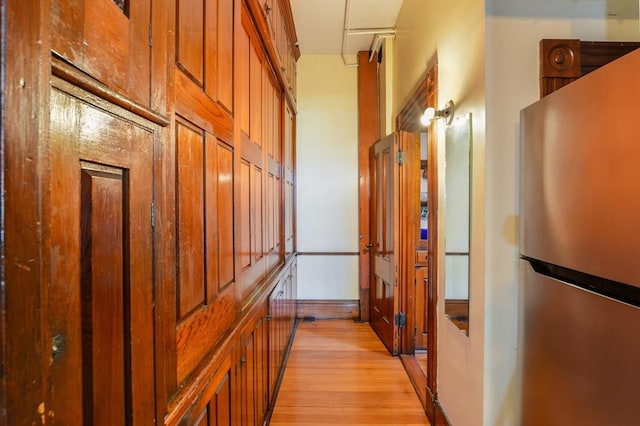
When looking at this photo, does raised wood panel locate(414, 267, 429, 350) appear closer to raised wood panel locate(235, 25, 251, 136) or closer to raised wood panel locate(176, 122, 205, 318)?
raised wood panel locate(235, 25, 251, 136)

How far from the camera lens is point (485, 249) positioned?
142cm

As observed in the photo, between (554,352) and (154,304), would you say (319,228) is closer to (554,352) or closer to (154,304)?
(554,352)

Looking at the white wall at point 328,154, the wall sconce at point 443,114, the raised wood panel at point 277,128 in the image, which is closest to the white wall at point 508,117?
the wall sconce at point 443,114

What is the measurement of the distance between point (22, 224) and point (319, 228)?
3745mm

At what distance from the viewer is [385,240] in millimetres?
3361

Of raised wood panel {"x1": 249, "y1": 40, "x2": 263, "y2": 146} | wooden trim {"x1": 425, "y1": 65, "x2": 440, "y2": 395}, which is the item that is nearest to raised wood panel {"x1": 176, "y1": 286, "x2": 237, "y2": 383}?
raised wood panel {"x1": 249, "y1": 40, "x2": 263, "y2": 146}

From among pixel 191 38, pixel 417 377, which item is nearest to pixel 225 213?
pixel 191 38

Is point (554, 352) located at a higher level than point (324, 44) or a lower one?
lower

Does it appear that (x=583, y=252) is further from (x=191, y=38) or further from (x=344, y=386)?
(x=344, y=386)

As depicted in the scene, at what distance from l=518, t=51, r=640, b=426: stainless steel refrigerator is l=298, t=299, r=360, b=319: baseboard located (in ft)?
9.15

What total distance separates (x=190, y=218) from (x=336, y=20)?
311 cm

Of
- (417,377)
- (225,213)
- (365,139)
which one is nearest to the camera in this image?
(225,213)

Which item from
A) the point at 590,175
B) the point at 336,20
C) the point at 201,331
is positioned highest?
the point at 336,20

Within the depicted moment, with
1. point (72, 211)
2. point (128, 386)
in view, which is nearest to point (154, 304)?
point (128, 386)
